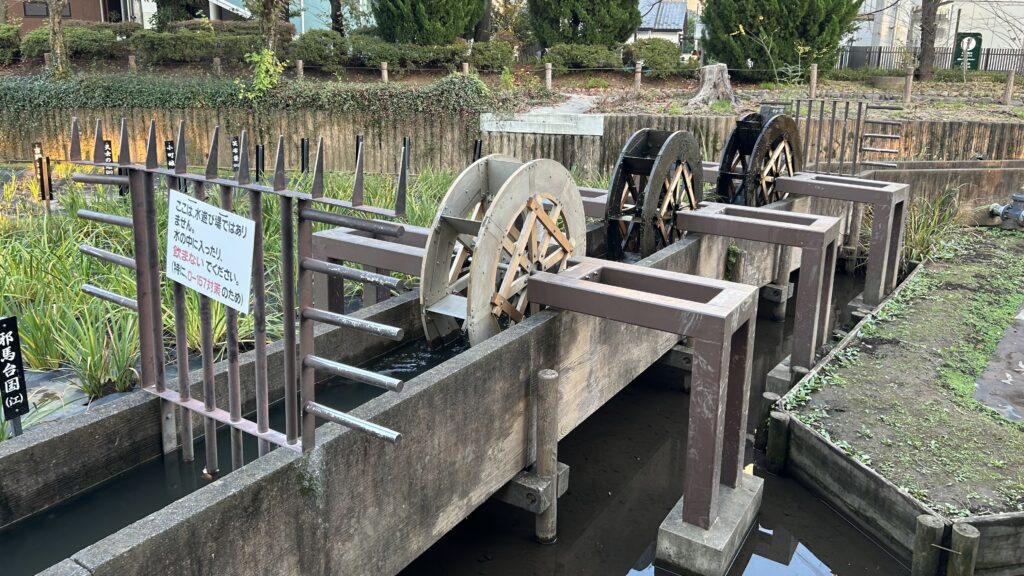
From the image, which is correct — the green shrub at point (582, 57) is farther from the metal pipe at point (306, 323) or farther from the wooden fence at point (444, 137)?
the metal pipe at point (306, 323)

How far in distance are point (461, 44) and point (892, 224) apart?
14327mm

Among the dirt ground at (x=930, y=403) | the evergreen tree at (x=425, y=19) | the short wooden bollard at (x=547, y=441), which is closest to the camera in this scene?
the short wooden bollard at (x=547, y=441)

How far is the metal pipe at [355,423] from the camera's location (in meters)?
3.36

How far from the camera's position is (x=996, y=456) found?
599cm

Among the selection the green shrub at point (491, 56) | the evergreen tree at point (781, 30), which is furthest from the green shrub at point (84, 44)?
the evergreen tree at point (781, 30)

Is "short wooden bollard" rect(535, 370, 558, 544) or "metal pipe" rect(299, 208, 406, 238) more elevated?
"metal pipe" rect(299, 208, 406, 238)

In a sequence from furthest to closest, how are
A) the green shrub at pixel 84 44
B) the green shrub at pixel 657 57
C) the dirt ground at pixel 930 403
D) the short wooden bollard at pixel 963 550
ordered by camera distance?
the green shrub at pixel 84 44 → the green shrub at pixel 657 57 → the dirt ground at pixel 930 403 → the short wooden bollard at pixel 963 550

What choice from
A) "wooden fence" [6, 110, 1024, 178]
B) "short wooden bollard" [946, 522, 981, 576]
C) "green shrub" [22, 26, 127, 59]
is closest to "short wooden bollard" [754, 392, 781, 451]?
"short wooden bollard" [946, 522, 981, 576]

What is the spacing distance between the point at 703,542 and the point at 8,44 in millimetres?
25799

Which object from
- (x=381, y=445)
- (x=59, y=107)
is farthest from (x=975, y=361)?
(x=59, y=107)

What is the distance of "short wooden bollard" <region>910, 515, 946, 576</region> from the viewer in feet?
16.6

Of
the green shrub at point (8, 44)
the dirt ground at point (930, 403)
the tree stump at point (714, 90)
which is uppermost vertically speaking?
the green shrub at point (8, 44)

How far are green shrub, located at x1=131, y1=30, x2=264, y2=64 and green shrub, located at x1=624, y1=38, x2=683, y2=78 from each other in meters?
10.3

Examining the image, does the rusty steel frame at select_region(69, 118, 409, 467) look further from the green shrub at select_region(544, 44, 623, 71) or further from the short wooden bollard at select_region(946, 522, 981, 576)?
the green shrub at select_region(544, 44, 623, 71)
